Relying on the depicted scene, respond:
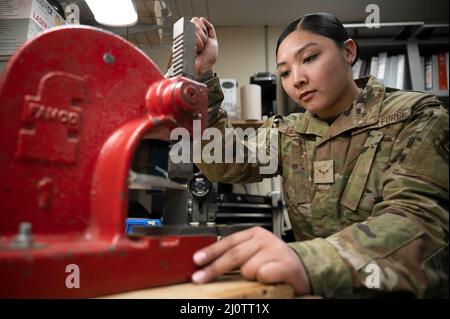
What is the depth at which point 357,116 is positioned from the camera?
118 cm

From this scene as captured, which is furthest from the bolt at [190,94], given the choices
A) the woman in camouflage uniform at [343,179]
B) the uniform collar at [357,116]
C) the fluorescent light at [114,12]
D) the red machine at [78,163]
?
the fluorescent light at [114,12]

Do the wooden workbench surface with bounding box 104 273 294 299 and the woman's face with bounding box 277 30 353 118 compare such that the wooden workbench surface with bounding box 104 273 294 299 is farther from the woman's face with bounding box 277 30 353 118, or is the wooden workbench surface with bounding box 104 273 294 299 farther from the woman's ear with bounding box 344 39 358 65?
the woman's ear with bounding box 344 39 358 65

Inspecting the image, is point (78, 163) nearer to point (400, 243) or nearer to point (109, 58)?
point (109, 58)

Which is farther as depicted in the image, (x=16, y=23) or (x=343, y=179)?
(x=16, y=23)

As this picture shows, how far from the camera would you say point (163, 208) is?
0.83 m

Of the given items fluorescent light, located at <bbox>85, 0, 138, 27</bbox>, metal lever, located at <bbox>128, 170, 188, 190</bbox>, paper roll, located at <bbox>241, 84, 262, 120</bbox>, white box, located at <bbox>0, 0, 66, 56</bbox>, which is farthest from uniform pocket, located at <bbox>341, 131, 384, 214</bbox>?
white box, located at <bbox>0, 0, 66, 56</bbox>

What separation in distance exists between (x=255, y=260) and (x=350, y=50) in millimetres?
1022

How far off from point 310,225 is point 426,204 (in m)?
0.50

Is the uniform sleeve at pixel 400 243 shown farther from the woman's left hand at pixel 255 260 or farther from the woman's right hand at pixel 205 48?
the woman's right hand at pixel 205 48

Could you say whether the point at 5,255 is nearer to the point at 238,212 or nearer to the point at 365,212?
the point at 365,212

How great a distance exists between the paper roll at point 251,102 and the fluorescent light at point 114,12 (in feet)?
3.42

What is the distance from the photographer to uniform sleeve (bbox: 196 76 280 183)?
1.21m

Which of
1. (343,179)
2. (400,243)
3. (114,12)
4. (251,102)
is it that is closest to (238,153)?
(343,179)

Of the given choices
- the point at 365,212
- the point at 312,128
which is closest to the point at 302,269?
the point at 365,212
